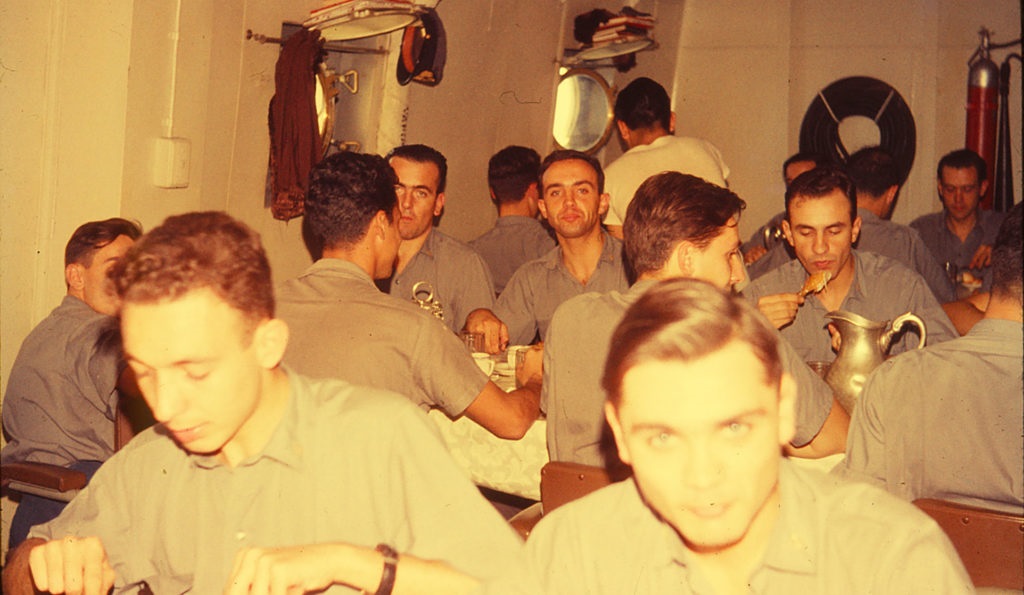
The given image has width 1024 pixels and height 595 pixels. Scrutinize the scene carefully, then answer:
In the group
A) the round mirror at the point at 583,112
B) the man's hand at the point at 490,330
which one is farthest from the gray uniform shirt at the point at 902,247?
the round mirror at the point at 583,112

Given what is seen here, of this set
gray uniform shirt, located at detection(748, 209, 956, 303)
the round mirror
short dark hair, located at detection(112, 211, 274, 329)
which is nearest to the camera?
short dark hair, located at detection(112, 211, 274, 329)

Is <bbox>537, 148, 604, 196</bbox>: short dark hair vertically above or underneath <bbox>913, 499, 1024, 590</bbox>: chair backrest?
above

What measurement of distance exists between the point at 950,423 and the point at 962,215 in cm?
438

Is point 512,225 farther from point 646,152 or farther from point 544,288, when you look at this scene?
point 544,288

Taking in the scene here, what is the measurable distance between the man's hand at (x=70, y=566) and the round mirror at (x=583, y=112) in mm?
5960

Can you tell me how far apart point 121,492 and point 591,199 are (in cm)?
270

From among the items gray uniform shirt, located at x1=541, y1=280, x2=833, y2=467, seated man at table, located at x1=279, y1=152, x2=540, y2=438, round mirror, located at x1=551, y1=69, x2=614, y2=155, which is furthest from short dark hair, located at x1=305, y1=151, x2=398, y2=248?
round mirror, located at x1=551, y1=69, x2=614, y2=155

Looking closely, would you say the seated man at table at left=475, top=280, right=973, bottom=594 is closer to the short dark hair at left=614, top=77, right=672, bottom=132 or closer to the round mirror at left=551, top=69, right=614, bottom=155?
the short dark hair at left=614, top=77, right=672, bottom=132

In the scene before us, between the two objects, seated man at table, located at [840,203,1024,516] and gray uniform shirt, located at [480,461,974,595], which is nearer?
gray uniform shirt, located at [480,461,974,595]

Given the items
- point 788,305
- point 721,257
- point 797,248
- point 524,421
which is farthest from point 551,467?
point 797,248

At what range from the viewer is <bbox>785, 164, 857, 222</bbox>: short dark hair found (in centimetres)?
357

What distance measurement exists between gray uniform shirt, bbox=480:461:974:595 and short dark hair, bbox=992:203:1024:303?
1021mm

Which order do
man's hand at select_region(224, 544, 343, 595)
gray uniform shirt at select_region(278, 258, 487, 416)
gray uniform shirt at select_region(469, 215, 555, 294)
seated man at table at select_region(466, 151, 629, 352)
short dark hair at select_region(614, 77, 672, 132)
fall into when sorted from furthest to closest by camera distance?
gray uniform shirt at select_region(469, 215, 555, 294)
short dark hair at select_region(614, 77, 672, 132)
seated man at table at select_region(466, 151, 629, 352)
gray uniform shirt at select_region(278, 258, 487, 416)
man's hand at select_region(224, 544, 343, 595)

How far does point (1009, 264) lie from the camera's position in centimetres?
215
